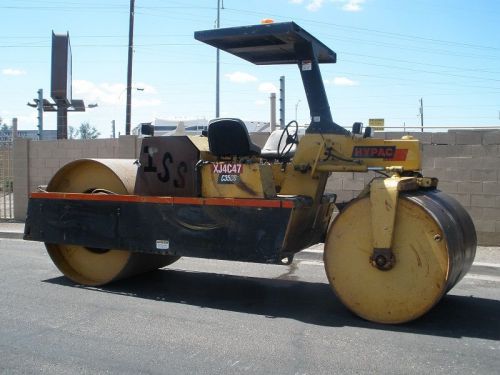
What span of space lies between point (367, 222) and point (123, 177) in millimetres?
2962

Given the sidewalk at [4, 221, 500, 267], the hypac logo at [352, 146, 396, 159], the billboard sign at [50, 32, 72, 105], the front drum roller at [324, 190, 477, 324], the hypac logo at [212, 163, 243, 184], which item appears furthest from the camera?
the billboard sign at [50, 32, 72, 105]

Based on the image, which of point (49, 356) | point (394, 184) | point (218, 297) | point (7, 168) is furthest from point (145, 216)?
point (7, 168)

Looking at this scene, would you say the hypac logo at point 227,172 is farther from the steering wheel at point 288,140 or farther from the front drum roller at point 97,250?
the front drum roller at point 97,250

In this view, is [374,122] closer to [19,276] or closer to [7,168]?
[19,276]

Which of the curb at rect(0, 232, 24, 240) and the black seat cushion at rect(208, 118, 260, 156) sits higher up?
the black seat cushion at rect(208, 118, 260, 156)

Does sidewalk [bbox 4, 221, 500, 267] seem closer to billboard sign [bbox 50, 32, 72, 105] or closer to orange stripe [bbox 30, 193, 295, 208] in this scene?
orange stripe [bbox 30, 193, 295, 208]

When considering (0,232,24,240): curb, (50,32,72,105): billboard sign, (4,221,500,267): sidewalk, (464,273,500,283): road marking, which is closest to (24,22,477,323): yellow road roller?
(464,273,500,283): road marking

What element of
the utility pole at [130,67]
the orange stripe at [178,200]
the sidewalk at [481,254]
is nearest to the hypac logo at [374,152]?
the orange stripe at [178,200]

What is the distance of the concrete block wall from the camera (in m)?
9.05

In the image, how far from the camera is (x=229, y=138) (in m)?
6.18

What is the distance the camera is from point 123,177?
6863mm

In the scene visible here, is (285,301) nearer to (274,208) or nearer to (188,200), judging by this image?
(274,208)

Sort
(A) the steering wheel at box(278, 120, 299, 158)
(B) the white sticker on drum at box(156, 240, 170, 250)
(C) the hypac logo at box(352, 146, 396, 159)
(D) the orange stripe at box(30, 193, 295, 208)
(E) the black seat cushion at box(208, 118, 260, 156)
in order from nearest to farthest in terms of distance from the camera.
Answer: (D) the orange stripe at box(30, 193, 295, 208), (C) the hypac logo at box(352, 146, 396, 159), (E) the black seat cushion at box(208, 118, 260, 156), (B) the white sticker on drum at box(156, 240, 170, 250), (A) the steering wheel at box(278, 120, 299, 158)

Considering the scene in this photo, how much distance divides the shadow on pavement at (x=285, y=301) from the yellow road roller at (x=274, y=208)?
216 mm
